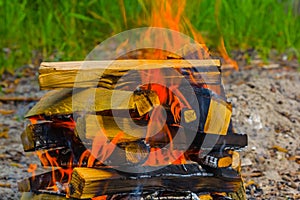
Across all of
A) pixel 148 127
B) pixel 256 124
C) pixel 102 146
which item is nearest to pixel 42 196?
pixel 102 146

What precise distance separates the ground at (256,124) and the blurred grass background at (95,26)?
0.80 ft

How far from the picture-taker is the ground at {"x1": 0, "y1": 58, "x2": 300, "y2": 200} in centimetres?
312

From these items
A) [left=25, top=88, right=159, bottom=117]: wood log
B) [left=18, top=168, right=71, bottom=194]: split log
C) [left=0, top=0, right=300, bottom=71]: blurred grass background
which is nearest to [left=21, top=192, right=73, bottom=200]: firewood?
[left=18, top=168, right=71, bottom=194]: split log

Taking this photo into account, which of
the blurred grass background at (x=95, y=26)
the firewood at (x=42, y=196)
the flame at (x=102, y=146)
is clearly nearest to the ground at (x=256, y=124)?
the blurred grass background at (x=95, y=26)

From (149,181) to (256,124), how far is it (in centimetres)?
177

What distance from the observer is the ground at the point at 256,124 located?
3.12 m

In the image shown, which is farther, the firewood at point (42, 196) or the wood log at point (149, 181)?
the firewood at point (42, 196)

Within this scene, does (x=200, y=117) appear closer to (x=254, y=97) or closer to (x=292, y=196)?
(x=292, y=196)

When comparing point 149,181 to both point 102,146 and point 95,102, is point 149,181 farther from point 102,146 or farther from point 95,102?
point 95,102

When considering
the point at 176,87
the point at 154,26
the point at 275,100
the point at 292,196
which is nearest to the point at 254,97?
the point at 275,100

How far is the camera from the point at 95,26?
5.05 meters

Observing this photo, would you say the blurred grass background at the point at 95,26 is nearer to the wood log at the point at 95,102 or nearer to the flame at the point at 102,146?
the wood log at the point at 95,102

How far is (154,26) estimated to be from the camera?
256 centimetres

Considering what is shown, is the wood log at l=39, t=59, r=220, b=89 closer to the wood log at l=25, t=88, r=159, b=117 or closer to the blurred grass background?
the wood log at l=25, t=88, r=159, b=117
